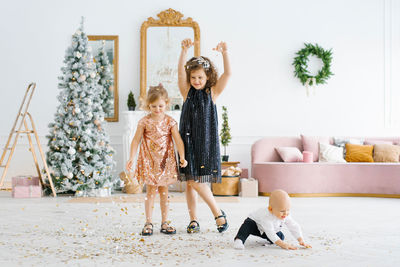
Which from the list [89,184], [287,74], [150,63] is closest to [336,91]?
[287,74]

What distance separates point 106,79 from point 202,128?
12.9 feet

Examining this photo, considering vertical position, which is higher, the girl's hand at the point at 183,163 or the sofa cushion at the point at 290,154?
the girl's hand at the point at 183,163

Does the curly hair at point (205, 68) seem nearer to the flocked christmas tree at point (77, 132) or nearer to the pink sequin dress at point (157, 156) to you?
the pink sequin dress at point (157, 156)

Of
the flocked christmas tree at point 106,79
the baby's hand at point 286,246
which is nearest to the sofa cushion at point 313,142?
the flocked christmas tree at point 106,79

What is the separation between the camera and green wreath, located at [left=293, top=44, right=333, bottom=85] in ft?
22.1

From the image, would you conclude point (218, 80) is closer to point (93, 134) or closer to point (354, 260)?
point (354, 260)

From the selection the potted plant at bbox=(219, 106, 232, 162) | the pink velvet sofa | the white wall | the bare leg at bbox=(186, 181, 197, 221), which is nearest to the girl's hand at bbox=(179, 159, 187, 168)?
the bare leg at bbox=(186, 181, 197, 221)

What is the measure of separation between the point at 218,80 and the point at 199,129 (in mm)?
415

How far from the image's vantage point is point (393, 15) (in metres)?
6.84

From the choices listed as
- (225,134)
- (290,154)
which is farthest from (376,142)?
(225,134)

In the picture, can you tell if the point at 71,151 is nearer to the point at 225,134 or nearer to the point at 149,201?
the point at 225,134

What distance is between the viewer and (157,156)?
3.20 m

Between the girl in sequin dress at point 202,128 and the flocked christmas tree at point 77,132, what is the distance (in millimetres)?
2747

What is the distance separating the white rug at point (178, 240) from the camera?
247 cm
